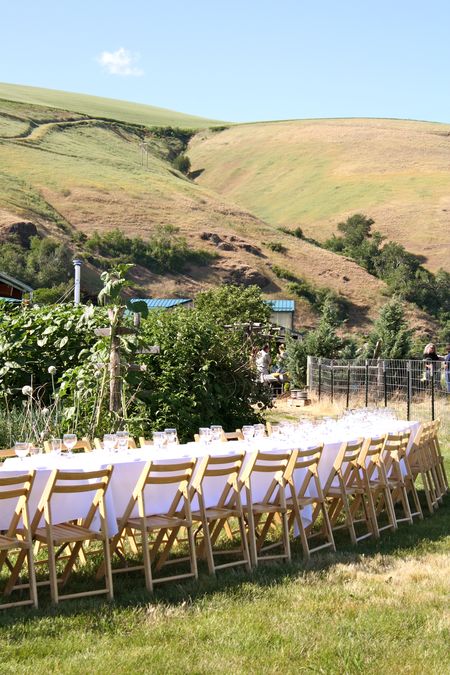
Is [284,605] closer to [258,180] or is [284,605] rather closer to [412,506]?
[412,506]

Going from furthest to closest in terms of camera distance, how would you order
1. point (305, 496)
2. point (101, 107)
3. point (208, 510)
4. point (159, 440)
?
point (101, 107)
point (305, 496)
point (159, 440)
point (208, 510)

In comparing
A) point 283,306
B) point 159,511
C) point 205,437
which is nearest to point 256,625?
point 159,511

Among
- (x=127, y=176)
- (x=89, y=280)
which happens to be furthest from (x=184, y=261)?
(x=127, y=176)

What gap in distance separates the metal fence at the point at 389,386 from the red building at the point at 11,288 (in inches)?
488

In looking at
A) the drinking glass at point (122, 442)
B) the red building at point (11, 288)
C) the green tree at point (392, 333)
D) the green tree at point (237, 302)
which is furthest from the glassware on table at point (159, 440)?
the green tree at point (237, 302)

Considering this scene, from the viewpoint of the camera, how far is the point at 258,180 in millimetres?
127812

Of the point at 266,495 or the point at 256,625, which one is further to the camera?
the point at 266,495

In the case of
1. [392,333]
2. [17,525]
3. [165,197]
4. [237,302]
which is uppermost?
[165,197]

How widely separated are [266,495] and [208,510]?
1.94 ft

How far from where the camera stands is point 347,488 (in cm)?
829

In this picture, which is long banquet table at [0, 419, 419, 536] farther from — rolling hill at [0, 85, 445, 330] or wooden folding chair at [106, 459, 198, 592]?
rolling hill at [0, 85, 445, 330]

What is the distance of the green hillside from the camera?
14212 centimetres

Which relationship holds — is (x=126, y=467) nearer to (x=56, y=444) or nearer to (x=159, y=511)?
(x=159, y=511)

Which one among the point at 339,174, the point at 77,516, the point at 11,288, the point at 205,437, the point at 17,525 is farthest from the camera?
the point at 339,174
